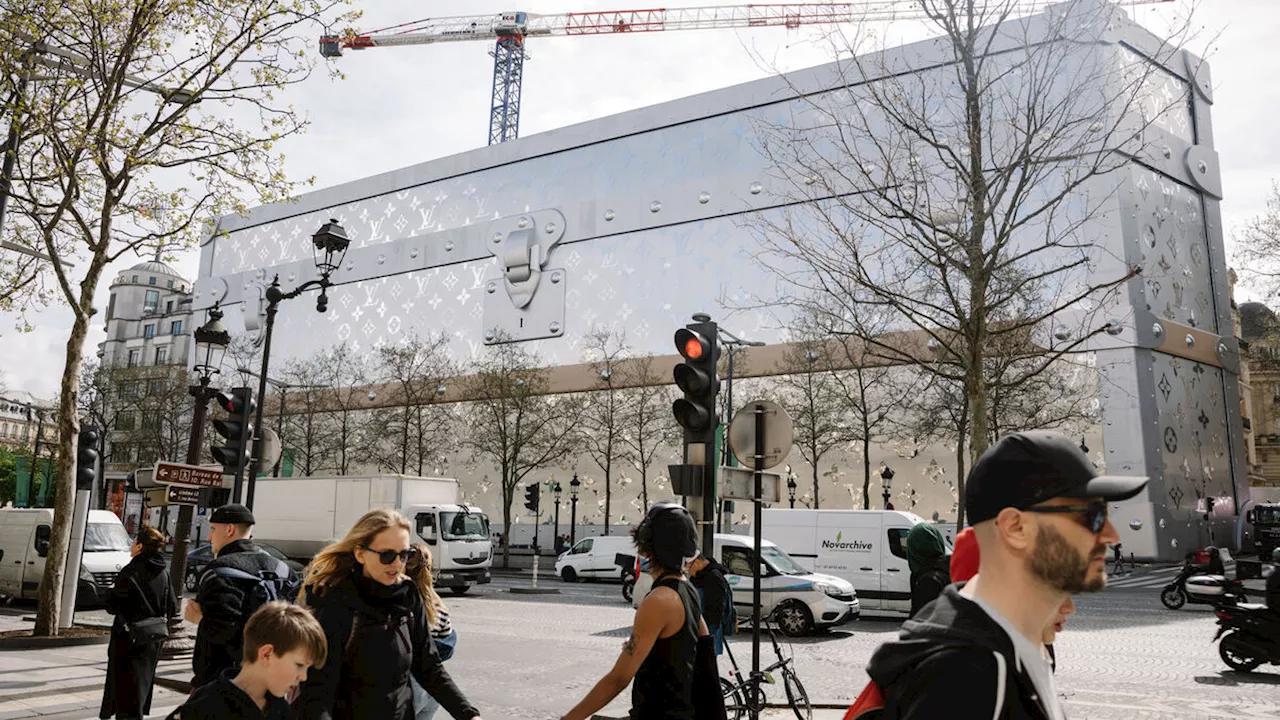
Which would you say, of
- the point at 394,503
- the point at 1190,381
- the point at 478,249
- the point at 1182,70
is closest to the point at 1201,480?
the point at 1190,381

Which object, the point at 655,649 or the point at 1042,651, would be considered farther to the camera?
the point at 655,649

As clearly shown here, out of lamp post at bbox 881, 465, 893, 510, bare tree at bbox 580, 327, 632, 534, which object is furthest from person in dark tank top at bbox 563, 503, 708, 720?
bare tree at bbox 580, 327, 632, 534

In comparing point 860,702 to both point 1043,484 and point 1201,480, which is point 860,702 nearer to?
point 1043,484

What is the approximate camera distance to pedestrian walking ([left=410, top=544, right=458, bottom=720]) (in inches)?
161

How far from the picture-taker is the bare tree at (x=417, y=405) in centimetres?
4797

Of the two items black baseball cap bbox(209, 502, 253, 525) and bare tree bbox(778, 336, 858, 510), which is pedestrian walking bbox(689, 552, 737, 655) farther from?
bare tree bbox(778, 336, 858, 510)

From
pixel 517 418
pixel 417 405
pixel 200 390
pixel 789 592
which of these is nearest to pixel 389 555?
pixel 200 390

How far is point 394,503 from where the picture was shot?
26422 millimetres

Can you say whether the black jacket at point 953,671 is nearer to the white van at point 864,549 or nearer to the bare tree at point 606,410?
the white van at point 864,549

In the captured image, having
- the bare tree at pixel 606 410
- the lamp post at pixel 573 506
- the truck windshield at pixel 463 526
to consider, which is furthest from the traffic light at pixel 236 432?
the bare tree at pixel 606 410

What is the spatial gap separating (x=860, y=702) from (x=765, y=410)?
657cm

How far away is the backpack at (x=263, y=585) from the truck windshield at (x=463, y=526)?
21.8 meters

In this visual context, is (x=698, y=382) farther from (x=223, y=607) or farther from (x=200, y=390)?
(x=200, y=390)

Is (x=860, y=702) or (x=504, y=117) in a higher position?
(x=504, y=117)
